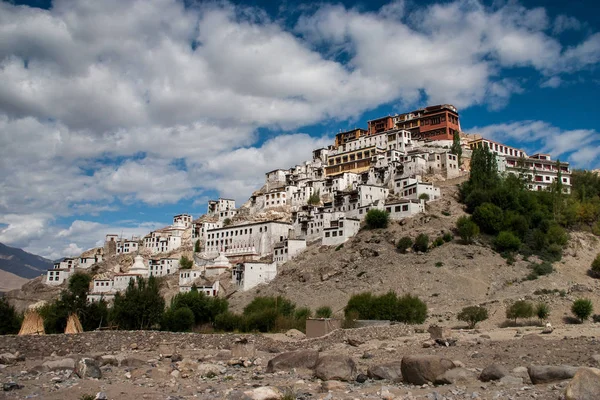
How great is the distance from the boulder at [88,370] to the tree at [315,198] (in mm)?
62839

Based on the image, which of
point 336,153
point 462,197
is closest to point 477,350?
point 462,197

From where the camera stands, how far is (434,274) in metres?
48.7

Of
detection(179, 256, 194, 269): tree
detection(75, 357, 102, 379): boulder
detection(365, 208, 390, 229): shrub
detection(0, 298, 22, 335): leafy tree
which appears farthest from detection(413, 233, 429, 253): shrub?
detection(75, 357, 102, 379): boulder

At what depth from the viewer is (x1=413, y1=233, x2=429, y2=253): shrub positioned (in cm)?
5394

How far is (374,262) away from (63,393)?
42.1 meters

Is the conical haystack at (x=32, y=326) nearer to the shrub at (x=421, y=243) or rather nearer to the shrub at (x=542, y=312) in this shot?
the shrub at (x=542, y=312)

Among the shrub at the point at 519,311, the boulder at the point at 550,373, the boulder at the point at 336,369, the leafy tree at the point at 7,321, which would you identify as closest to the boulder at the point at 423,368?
the boulder at the point at 336,369

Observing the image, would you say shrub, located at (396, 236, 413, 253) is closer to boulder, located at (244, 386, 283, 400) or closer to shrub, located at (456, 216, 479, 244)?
shrub, located at (456, 216, 479, 244)

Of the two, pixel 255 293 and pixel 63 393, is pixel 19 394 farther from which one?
pixel 255 293

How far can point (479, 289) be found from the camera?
46.5 m

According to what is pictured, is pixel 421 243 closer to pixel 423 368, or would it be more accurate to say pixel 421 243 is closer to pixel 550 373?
pixel 423 368

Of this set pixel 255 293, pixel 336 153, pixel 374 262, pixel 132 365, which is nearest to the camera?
pixel 132 365

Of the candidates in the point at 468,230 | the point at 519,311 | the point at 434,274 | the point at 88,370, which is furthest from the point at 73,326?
the point at 468,230

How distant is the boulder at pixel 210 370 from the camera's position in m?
17.6
